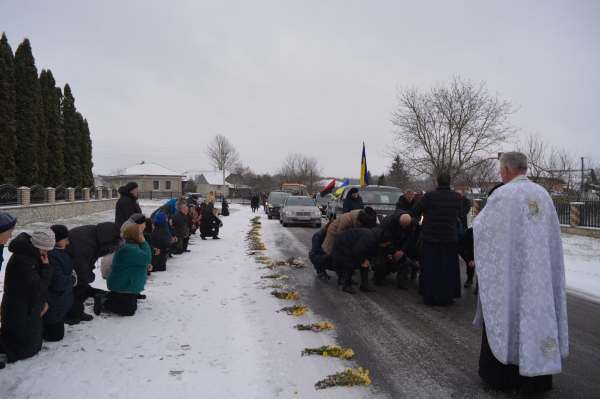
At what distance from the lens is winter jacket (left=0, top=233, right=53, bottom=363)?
3627 mm

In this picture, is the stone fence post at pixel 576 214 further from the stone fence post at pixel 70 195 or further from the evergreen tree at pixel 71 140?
the evergreen tree at pixel 71 140

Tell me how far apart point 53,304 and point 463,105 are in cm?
2421

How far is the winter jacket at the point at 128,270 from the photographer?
5184 millimetres

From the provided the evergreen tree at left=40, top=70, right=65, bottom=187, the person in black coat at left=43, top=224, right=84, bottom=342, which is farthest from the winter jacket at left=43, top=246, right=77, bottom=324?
the evergreen tree at left=40, top=70, right=65, bottom=187

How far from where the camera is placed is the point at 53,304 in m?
4.11

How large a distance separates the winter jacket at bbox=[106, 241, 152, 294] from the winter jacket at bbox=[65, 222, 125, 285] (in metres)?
0.17

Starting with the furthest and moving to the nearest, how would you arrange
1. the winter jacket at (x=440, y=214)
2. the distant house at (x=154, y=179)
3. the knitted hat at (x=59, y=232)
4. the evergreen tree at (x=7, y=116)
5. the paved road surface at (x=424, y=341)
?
the distant house at (x=154, y=179) < the evergreen tree at (x=7, y=116) < the winter jacket at (x=440, y=214) < the knitted hat at (x=59, y=232) < the paved road surface at (x=424, y=341)

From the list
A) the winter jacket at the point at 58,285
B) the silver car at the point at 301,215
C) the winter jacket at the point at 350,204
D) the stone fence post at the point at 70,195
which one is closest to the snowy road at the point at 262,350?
the winter jacket at the point at 58,285

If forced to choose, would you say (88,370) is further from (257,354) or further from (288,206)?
(288,206)

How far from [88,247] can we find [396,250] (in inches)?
194

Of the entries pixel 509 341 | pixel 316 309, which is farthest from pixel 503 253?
pixel 316 309

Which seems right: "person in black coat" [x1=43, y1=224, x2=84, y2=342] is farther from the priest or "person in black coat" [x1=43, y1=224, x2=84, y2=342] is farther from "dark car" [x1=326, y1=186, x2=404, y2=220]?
"dark car" [x1=326, y1=186, x2=404, y2=220]

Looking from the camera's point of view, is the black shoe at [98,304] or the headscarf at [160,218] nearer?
the black shoe at [98,304]

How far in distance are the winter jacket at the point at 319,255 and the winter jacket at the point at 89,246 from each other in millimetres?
3788
